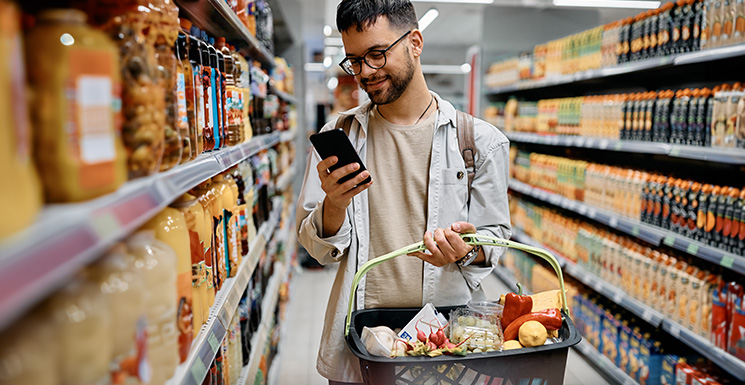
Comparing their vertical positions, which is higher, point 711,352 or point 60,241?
point 60,241

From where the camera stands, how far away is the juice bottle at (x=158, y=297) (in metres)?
0.85

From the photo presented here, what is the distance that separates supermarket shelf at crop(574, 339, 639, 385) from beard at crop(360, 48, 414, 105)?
2443 mm

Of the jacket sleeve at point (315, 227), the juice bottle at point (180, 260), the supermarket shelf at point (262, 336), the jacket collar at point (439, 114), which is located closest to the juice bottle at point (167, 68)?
the juice bottle at point (180, 260)

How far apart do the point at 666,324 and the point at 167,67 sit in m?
2.86

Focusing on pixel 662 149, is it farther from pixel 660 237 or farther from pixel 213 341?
pixel 213 341

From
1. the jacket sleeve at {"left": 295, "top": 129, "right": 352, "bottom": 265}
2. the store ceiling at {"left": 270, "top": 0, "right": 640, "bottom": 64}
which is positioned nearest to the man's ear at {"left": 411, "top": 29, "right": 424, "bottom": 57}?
the jacket sleeve at {"left": 295, "top": 129, "right": 352, "bottom": 265}

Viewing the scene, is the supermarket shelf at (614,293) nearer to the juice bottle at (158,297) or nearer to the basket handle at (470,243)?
the basket handle at (470,243)

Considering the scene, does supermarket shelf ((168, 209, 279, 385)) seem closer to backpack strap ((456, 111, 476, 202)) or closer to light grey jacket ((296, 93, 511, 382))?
light grey jacket ((296, 93, 511, 382))

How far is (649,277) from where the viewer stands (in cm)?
312

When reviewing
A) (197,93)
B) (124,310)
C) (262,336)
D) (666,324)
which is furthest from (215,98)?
(666,324)

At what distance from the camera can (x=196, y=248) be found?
1.32 m

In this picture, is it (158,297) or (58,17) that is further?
(158,297)

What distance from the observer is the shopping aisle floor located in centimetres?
355

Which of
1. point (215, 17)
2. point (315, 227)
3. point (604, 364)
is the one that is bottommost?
point (604, 364)
